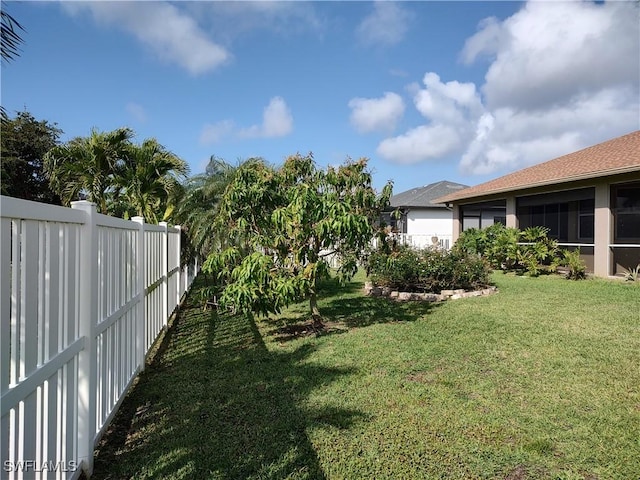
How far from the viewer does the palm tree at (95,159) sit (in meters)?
10.3

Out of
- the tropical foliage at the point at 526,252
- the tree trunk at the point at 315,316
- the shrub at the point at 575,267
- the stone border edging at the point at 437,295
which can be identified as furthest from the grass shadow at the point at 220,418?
the shrub at the point at 575,267

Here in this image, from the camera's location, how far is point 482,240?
16.3 metres

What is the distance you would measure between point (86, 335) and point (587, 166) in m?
14.4

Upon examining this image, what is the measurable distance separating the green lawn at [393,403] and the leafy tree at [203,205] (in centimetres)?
314

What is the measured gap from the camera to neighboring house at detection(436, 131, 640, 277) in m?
11.8

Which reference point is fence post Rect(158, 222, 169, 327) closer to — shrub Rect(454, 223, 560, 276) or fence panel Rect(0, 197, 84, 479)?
fence panel Rect(0, 197, 84, 479)

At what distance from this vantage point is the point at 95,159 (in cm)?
1042

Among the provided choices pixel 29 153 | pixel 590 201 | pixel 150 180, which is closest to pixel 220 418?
pixel 150 180

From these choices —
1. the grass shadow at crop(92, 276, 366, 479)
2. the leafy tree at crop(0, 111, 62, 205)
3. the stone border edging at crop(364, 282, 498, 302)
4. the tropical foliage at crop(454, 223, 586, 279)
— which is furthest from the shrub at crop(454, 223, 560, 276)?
the leafy tree at crop(0, 111, 62, 205)

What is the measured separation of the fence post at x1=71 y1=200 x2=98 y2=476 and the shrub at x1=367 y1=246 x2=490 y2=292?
7076mm

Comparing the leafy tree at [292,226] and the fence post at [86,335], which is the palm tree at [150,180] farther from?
the fence post at [86,335]

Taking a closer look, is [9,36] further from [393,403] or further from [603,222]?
[603,222]

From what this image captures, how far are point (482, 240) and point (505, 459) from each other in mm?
14247

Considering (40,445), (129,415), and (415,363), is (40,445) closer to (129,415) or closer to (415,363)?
(129,415)
